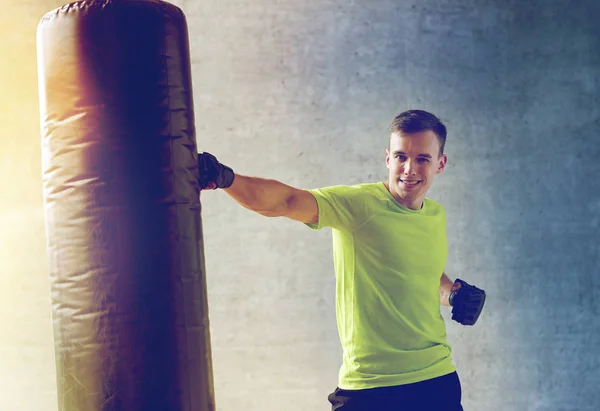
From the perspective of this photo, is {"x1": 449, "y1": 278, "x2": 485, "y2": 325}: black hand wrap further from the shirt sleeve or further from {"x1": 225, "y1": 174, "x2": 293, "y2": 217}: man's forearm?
{"x1": 225, "y1": 174, "x2": 293, "y2": 217}: man's forearm

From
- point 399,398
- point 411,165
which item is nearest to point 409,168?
point 411,165

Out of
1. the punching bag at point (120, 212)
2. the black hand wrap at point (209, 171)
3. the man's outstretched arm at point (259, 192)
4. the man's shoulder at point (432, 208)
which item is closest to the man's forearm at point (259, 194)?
the man's outstretched arm at point (259, 192)

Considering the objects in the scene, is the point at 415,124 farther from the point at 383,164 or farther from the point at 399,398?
the point at 399,398

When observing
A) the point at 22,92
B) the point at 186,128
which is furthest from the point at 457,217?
the point at 22,92

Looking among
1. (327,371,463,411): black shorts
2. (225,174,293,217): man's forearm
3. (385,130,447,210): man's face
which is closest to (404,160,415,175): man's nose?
(385,130,447,210): man's face

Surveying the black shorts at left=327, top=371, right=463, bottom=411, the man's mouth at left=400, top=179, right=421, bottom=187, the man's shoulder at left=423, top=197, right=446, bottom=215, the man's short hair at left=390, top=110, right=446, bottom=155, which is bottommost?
the black shorts at left=327, top=371, right=463, bottom=411

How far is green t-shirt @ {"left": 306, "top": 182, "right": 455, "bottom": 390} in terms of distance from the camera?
2006 mm

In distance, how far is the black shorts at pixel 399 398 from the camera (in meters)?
1.97

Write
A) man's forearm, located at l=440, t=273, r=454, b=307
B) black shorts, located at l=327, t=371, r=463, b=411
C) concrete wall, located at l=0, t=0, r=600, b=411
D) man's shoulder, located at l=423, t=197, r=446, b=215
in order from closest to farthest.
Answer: black shorts, located at l=327, t=371, r=463, b=411 < man's shoulder, located at l=423, t=197, r=446, b=215 < man's forearm, located at l=440, t=273, r=454, b=307 < concrete wall, located at l=0, t=0, r=600, b=411

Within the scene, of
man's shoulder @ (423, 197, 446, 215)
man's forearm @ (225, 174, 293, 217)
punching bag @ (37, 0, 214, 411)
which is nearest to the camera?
punching bag @ (37, 0, 214, 411)

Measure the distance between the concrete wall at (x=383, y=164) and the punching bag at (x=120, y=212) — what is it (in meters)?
1.29

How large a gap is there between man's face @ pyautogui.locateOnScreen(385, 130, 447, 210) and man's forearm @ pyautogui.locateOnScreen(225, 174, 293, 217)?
48 cm

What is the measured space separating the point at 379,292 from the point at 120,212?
100 cm

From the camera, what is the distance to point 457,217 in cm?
272
